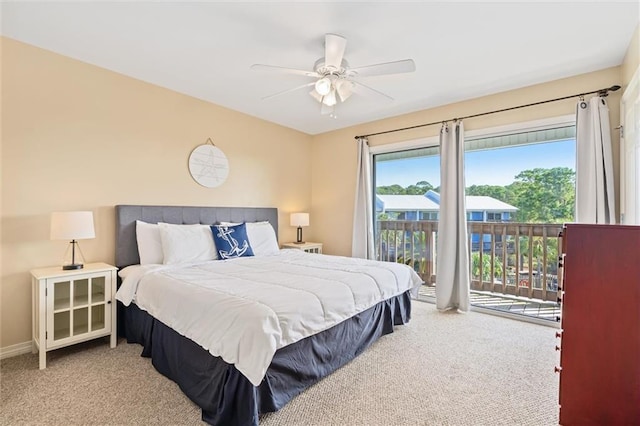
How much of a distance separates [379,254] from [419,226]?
768 mm

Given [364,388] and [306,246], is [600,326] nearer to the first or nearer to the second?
[364,388]

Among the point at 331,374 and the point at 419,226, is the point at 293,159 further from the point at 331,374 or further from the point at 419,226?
the point at 331,374

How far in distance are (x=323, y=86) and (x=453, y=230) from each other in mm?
2326

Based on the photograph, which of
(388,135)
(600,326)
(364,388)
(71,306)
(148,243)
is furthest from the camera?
(388,135)

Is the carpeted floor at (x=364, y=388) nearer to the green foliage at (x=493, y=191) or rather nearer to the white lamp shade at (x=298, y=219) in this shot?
the green foliage at (x=493, y=191)

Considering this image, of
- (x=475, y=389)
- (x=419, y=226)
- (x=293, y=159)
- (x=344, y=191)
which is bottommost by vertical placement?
(x=475, y=389)

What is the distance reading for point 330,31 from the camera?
2.30 meters

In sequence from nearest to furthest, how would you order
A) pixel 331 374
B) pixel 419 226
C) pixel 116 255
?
pixel 331 374
pixel 116 255
pixel 419 226

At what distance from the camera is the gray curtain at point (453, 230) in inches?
142

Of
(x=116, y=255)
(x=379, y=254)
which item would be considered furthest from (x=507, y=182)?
(x=116, y=255)

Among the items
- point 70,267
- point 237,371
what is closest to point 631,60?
point 237,371

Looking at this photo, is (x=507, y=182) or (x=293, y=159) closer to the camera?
(x=507, y=182)

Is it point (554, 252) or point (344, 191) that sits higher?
point (344, 191)

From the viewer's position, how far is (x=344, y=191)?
4.87 meters
